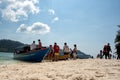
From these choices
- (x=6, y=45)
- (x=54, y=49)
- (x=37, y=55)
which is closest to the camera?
(x=54, y=49)

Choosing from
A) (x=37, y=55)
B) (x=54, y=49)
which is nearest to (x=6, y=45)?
(x=37, y=55)

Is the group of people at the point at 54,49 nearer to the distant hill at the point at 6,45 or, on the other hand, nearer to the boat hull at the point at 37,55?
the boat hull at the point at 37,55

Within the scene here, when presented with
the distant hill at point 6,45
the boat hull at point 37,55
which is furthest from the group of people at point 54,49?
the distant hill at point 6,45

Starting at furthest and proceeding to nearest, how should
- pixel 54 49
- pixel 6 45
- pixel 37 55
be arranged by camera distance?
pixel 6 45
pixel 37 55
pixel 54 49

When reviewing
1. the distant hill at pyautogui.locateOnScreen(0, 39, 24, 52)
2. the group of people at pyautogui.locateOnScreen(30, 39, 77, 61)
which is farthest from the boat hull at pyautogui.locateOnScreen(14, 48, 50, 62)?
the distant hill at pyautogui.locateOnScreen(0, 39, 24, 52)

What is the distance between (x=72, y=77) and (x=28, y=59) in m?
17.4

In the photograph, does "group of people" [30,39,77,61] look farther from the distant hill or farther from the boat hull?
the distant hill

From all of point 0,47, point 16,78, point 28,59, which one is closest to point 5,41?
point 0,47

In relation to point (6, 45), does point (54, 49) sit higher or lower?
lower

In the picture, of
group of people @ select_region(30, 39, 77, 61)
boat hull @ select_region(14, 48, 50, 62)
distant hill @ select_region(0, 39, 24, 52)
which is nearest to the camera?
group of people @ select_region(30, 39, 77, 61)

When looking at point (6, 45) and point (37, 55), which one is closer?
point (37, 55)

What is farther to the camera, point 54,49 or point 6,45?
point 6,45

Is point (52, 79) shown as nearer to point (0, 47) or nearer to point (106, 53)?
point (106, 53)

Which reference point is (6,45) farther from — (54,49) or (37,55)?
(54,49)
